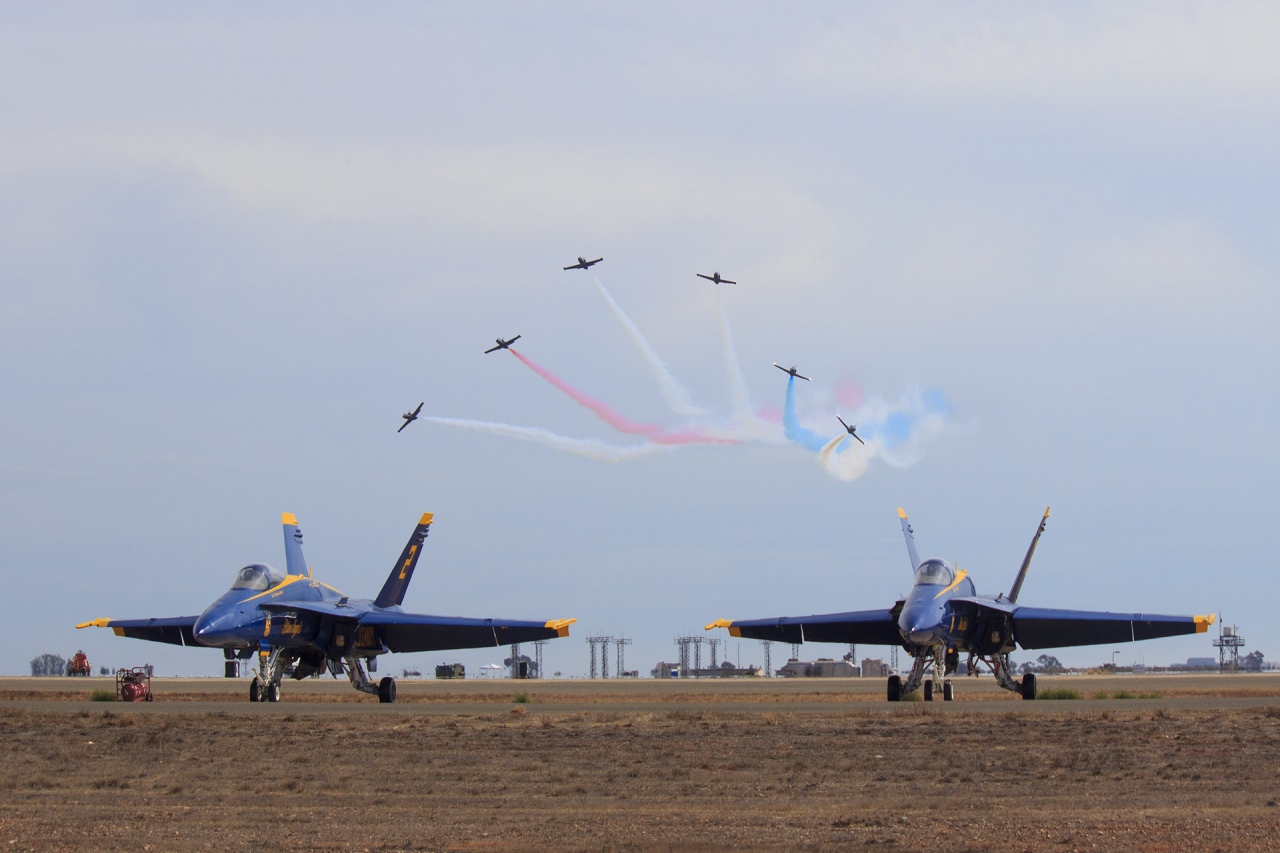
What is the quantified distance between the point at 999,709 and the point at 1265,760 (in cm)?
1142

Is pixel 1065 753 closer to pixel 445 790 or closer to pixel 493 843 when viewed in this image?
pixel 445 790

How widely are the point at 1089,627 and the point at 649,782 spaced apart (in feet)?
91.4

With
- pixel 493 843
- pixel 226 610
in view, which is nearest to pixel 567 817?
pixel 493 843

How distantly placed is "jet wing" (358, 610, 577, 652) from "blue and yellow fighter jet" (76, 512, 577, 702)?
1.2 inches

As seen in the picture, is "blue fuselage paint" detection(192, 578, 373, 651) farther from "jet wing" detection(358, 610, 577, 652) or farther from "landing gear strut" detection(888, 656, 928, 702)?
"landing gear strut" detection(888, 656, 928, 702)

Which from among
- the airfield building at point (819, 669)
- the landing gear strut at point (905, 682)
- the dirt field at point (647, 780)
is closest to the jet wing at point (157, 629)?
the dirt field at point (647, 780)

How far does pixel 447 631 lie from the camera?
42719 millimetres

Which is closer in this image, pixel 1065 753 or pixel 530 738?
pixel 1065 753

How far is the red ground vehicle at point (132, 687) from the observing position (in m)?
39.6

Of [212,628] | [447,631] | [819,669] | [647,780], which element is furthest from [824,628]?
[819,669]

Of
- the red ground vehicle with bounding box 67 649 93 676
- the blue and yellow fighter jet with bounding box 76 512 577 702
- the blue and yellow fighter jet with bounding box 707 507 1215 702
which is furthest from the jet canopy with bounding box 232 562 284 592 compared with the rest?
the red ground vehicle with bounding box 67 649 93 676

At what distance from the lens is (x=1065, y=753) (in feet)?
68.8

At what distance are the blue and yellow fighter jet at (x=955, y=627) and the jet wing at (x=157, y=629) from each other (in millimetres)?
16740

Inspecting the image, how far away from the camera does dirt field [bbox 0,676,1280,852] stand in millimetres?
13539
